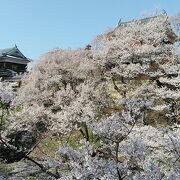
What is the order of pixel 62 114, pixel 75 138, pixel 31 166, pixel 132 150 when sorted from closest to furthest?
pixel 132 150
pixel 31 166
pixel 62 114
pixel 75 138

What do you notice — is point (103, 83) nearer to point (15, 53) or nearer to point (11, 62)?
point (11, 62)

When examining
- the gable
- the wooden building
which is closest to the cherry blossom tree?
the wooden building

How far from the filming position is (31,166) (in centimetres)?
1680

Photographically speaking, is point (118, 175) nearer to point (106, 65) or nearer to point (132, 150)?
point (132, 150)

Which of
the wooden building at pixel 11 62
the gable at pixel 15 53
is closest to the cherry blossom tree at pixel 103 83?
the wooden building at pixel 11 62

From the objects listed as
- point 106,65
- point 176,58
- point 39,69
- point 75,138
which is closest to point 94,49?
point 106,65

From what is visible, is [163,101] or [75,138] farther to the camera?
[163,101]

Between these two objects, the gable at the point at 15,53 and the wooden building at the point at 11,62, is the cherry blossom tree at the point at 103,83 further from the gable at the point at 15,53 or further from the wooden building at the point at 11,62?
the gable at the point at 15,53

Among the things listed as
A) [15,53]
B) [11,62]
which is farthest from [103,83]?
[15,53]

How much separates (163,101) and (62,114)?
22.8 ft

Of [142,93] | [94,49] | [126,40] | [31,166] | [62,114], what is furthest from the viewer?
[94,49]

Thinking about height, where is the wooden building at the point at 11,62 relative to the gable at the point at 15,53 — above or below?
below

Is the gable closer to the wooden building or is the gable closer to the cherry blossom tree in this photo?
the wooden building

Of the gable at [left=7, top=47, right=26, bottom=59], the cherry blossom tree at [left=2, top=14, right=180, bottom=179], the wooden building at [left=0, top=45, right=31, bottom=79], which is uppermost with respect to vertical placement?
the gable at [left=7, top=47, right=26, bottom=59]
